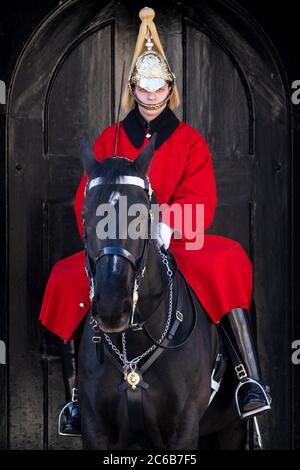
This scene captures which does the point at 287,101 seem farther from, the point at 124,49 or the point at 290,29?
the point at 124,49

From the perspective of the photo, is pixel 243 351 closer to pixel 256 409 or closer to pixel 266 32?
pixel 256 409

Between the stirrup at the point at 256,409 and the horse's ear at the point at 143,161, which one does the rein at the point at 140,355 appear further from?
the stirrup at the point at 256,409

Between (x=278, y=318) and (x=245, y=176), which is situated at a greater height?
(x=245, y=176)

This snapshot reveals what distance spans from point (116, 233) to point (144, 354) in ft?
2.65

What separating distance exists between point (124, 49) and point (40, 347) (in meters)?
2.07

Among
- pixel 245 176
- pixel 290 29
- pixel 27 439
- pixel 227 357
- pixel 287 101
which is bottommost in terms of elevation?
pixel 27 439

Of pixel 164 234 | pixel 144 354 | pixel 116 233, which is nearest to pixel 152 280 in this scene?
pixel 164 234

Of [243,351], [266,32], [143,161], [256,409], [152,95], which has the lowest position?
[256,409]

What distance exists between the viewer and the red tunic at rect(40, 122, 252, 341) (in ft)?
19.7

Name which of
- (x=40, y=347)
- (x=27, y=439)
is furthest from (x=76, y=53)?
(x=27, y=439)

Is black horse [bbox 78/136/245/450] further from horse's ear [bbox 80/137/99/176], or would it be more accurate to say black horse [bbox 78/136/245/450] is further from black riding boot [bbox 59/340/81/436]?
black riding boot [bbox 59/340/81/436]

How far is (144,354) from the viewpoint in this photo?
5434mm

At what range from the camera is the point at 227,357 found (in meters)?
6.25

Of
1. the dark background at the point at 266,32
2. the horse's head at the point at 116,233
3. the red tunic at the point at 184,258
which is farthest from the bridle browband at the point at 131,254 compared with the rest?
the dark background at the point at 266,32
